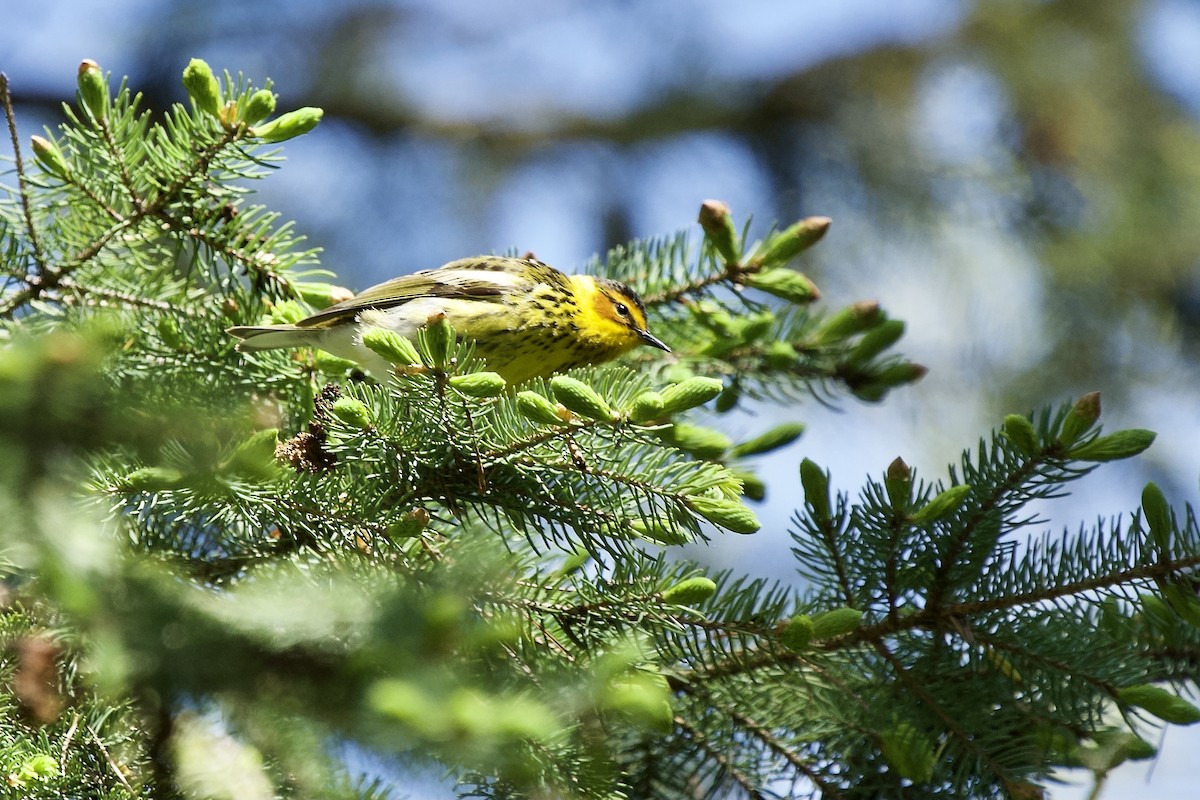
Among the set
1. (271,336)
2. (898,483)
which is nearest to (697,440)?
(898,483)

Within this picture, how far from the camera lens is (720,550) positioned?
5109 mm

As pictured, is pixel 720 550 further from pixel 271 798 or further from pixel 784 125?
pixel 271 798

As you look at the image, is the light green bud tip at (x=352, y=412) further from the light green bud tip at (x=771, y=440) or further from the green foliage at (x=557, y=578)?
the light green bud tip at (x=771, y=440)

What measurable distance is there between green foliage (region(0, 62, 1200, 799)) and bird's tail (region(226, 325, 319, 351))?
0.18 ft

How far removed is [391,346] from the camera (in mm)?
1466

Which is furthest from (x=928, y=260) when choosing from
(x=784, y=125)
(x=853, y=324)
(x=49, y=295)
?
(x=49, y=295)

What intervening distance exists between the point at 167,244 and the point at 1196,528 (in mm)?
2314

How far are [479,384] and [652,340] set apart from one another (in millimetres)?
1188

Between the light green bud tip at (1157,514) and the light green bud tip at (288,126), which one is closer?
the light green bud tip at (1157,514)

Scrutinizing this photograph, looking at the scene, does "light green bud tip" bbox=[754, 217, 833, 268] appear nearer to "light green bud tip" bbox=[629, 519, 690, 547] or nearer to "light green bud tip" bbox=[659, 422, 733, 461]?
"light green bud tip" bbox=[659, 422, 733, 461]

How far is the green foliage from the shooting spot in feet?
4.68

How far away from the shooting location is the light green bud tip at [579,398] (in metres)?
1.36

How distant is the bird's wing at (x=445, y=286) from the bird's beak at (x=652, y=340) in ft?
1.25

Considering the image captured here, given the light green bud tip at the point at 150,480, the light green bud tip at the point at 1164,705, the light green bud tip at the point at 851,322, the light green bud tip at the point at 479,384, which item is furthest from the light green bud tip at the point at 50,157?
the light green bud tip at the point at 1164,705
